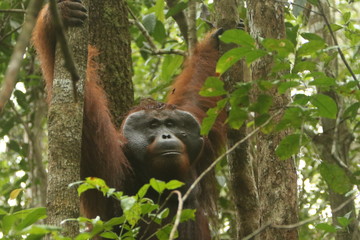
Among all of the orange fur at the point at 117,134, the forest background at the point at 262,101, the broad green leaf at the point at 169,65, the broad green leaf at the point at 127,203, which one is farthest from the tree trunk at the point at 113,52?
the broad green leaf at the point at 127,203

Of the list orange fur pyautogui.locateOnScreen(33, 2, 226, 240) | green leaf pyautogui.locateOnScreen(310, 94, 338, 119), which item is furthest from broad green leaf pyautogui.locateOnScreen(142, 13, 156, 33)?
green leaf pyautogui.locateOnScreen(310, 94, 338, 119)

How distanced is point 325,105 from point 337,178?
1.83 feet

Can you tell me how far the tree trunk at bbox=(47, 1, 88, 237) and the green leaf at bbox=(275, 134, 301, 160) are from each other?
1277mm

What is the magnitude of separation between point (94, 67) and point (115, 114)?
2.06 ft

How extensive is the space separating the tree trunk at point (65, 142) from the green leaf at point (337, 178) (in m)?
1.58

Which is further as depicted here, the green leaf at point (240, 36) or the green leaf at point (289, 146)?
the green leaf at point (289, 146)

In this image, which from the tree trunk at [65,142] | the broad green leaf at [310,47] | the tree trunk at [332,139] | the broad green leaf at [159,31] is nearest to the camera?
the tree trunk at [65,142]

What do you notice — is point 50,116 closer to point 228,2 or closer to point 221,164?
point 228,2

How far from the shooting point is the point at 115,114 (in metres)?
5.54

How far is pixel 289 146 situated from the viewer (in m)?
3.50

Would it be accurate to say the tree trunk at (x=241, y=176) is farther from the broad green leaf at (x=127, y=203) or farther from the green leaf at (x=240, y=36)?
the broad green leaf at (x=127, y=203)

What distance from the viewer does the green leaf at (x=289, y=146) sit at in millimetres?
3471

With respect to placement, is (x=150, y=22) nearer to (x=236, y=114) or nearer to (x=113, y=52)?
(x=113, y=52)

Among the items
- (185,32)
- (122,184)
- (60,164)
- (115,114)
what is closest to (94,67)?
(115,114)
